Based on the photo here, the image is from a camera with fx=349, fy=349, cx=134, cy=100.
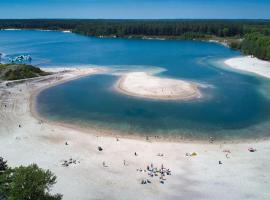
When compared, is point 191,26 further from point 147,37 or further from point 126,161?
point 126,161

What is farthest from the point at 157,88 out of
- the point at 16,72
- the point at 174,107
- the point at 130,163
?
the point at 16,72

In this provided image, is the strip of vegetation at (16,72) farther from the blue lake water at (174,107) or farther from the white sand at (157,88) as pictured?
the white sand at (157,88)

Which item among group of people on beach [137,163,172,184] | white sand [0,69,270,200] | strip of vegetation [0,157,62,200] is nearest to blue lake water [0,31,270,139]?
white sand [0,69,270,200]

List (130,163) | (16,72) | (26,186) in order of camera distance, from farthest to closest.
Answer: (16,72)
(130,163)
(26,186)

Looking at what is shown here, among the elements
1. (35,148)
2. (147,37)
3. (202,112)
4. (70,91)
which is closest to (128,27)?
(147,37)

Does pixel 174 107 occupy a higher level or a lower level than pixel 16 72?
lower

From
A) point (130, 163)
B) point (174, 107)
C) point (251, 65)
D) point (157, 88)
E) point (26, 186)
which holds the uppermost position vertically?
point (26, 186)

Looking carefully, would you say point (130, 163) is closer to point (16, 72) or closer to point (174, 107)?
point (174, 107)
